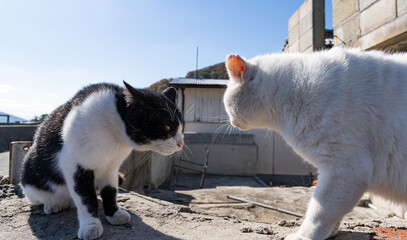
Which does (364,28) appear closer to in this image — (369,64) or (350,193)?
(369,64)

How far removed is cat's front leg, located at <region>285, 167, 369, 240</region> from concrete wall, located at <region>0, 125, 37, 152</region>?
6.53 metres

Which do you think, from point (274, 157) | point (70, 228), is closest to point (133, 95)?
point (70, 228)

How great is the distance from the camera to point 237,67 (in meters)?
1.77

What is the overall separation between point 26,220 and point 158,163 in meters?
5.24

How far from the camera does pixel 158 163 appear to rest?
7.18 metres

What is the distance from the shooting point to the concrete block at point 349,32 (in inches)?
144

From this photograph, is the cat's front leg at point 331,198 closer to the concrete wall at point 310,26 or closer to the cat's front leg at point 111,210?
the cat's front leg at point 111,210

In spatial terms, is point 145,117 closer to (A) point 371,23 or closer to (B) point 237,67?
(B) point 237,67

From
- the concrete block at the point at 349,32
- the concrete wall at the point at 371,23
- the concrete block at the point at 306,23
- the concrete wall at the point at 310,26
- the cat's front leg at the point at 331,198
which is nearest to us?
the cat's front leg at the point at 331,198

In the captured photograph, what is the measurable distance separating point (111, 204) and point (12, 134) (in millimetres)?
5936

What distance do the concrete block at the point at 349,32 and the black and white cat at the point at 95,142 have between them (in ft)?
11.1

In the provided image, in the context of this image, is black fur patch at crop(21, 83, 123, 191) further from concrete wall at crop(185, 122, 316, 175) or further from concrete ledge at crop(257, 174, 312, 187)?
concrete ledge at crop(257, 174, 312, 187)

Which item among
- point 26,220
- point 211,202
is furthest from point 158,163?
point 26,220

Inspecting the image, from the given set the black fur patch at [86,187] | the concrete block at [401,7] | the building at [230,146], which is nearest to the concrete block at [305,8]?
the building at [230,146]
